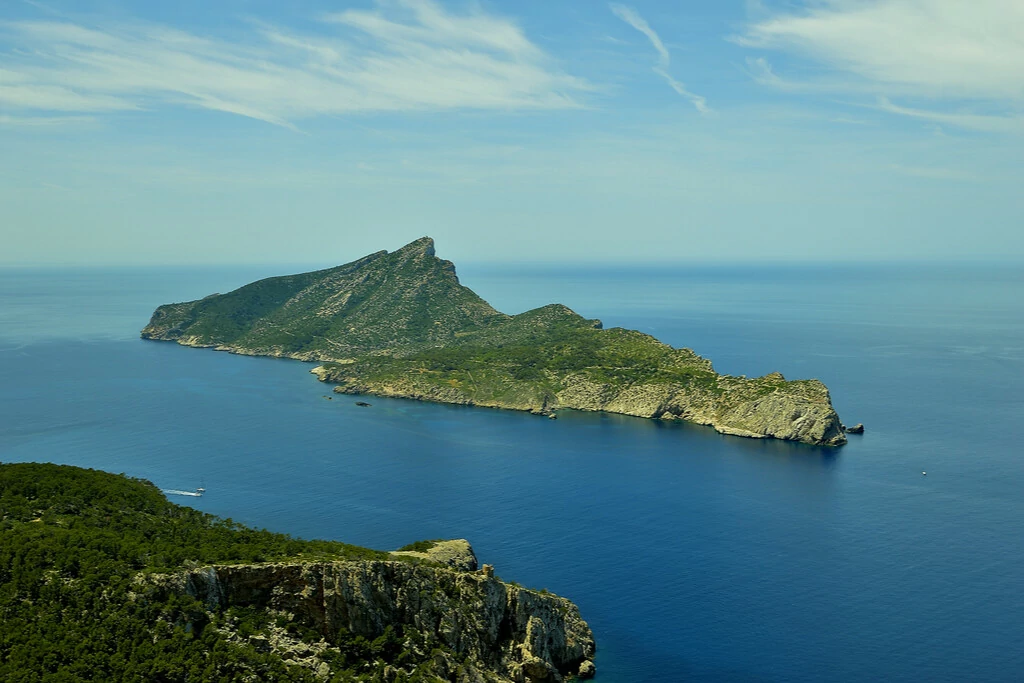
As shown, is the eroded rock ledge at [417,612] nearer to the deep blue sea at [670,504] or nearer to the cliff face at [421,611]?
the cliff face at [421,611]

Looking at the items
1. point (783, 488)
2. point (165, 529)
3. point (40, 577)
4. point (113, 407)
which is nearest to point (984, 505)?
point (783, 488)

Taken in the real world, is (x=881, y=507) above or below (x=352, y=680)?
above

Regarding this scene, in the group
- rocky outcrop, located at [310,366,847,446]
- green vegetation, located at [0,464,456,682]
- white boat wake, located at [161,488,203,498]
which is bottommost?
white boat wake, located at [161,488,203,498]

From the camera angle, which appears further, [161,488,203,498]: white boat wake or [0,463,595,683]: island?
[161,488,203,498]: white boat wake

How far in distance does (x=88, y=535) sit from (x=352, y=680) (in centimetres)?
2112

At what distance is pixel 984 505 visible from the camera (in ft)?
375

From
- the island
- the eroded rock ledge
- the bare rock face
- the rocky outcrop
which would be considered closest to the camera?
the island

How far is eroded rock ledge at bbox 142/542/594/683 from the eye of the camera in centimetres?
5778

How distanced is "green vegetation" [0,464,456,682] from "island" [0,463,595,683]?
0.28ft

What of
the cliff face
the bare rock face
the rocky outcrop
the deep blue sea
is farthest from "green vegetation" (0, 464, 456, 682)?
the rocky outcrop

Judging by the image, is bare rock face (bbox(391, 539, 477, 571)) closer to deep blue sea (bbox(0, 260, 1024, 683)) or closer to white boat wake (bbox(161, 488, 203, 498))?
deep blue sea (bbox(0, 260, 1024, 683))

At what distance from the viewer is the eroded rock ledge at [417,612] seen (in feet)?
190

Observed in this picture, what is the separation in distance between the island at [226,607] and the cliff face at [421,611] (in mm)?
92

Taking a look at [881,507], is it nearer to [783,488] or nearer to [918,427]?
[783,488]
